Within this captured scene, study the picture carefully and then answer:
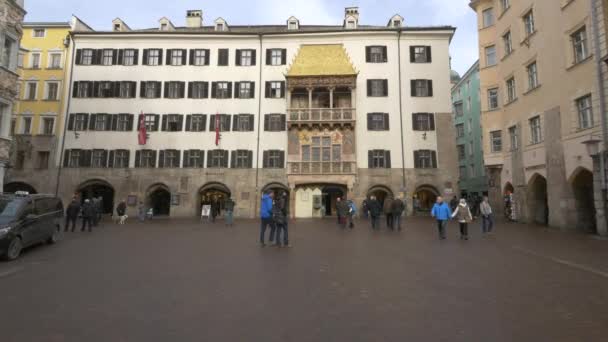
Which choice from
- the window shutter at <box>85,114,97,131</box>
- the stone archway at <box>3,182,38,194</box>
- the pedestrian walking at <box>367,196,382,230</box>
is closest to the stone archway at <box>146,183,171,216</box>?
the window shutter at <box>85,114,97,131</box>

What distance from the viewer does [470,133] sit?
159 feet

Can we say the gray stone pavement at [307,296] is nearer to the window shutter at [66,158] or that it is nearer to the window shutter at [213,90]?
the window shutter at [213,90]

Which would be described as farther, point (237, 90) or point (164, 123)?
point (237, 90)

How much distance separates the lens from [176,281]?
7.82 meters

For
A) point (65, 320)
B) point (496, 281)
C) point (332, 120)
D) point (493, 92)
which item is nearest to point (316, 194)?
point (332, 120)

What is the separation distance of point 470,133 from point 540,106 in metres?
28.3

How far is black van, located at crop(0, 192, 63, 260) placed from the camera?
10594mm

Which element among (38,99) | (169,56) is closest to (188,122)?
(169,56)

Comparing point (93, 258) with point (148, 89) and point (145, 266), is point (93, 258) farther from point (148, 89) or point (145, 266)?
point (148, 89)

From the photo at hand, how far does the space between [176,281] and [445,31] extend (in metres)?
36.2

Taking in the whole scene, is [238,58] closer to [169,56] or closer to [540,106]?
[169,56]

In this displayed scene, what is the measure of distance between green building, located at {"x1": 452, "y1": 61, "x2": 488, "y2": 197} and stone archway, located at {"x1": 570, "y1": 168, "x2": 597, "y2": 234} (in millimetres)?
25250

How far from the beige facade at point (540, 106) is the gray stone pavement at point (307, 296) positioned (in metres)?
9.37

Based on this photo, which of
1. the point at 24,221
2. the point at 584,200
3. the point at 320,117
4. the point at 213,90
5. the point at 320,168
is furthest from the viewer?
the point at 213,90
